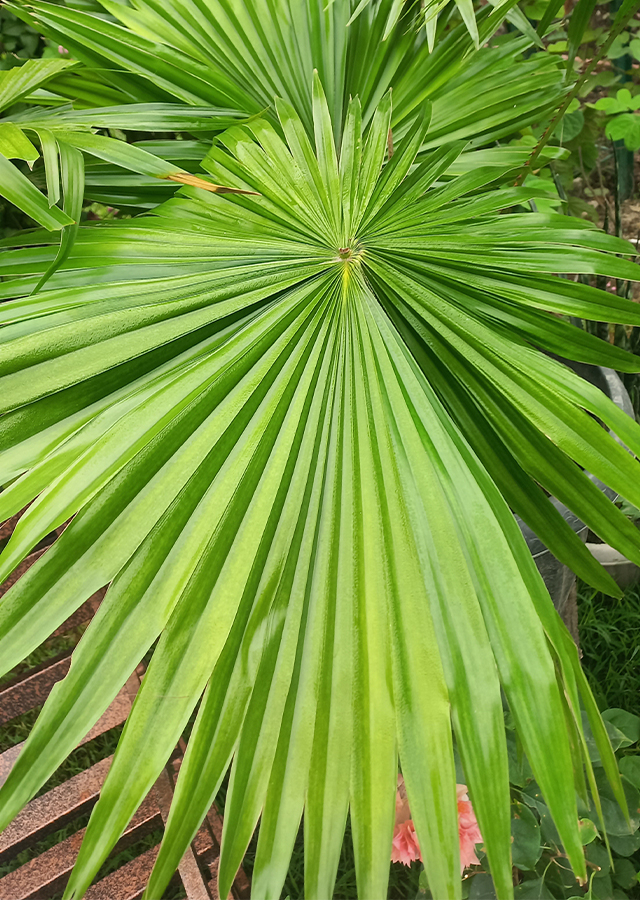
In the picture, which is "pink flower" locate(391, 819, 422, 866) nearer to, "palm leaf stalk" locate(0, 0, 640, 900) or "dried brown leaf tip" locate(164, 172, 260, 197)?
"palm leaf stalk" locate(0, 0, 640, 900)

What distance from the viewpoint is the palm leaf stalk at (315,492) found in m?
0.40

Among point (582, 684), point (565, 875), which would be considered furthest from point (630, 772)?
point (582, 684)

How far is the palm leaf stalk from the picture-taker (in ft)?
1.32

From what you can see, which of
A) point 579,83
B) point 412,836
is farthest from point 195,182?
point 412,836

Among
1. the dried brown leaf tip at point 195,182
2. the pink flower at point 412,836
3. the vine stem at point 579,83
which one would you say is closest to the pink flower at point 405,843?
the pink flower at point 412,836

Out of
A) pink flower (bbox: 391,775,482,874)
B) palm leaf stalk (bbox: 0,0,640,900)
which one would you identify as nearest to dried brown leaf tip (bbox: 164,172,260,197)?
palm leaf stalk (bbox: 0,0,640,900)

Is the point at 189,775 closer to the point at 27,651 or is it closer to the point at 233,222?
the point at 27,651

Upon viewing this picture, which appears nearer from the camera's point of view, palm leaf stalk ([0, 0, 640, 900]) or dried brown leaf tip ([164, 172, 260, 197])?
palm leaf stalk ([0, 0, 640, 900])

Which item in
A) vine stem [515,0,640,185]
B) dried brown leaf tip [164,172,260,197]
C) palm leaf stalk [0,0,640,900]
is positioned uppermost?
vine stem [515,0,640,185]

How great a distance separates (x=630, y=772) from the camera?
0.94 metres

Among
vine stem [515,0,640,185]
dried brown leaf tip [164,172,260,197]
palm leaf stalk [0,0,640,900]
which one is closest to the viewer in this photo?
palm leaf stalk [0,0,640,900]

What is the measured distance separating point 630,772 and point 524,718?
0.71 m

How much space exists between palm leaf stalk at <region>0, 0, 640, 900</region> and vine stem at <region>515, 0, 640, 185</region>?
247 millimetres

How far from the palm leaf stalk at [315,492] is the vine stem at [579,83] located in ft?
0.81
